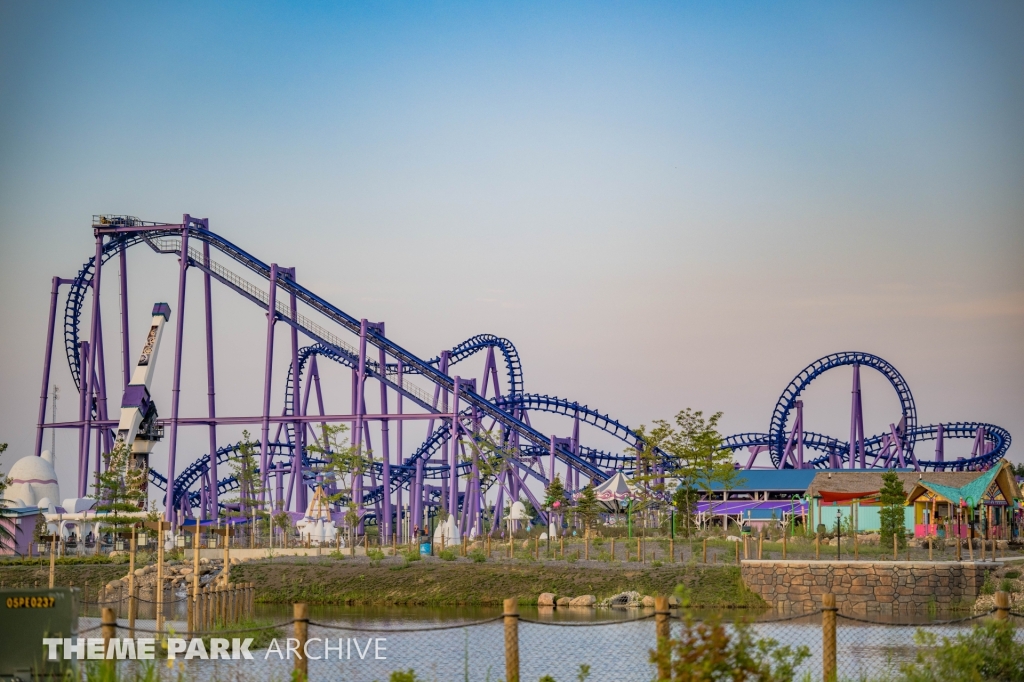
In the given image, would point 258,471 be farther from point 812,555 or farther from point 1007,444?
point 1007,444

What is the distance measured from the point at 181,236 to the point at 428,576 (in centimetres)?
1966

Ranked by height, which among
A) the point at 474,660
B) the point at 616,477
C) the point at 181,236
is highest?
the point at 181,236

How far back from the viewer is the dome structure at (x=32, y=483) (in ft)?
144

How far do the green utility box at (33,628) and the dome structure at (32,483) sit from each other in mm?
35039

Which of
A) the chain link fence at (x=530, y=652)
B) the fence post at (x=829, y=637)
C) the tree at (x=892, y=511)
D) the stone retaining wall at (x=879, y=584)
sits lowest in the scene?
the chain link fence at (x=530, y=652)

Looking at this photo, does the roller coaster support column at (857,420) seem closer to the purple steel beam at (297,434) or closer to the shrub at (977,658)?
the purple steel beam at (297,434)

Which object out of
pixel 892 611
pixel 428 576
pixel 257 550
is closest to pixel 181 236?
pixel 257 550

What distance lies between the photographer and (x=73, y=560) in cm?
3450

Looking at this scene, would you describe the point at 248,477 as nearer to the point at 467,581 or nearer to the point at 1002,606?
the point at 467,581

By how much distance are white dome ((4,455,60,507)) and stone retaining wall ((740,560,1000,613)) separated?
28.4 metres

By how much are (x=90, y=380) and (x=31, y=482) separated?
414 cm

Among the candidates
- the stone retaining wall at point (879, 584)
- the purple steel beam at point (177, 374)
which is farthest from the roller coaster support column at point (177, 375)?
the stone retaining wall at point (879, 584)

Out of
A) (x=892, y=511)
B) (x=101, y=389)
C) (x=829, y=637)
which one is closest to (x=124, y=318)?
(x=101, y=389)

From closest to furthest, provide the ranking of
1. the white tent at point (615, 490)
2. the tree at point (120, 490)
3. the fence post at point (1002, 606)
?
the fence post at point (1002, 606) < the tree at point (120, 490) < the white tent at point (615, 490)
